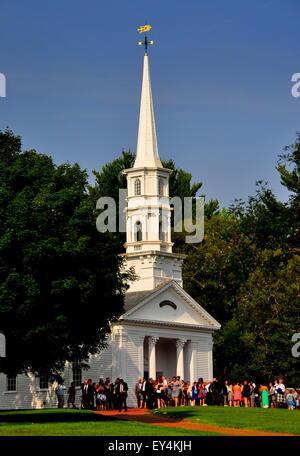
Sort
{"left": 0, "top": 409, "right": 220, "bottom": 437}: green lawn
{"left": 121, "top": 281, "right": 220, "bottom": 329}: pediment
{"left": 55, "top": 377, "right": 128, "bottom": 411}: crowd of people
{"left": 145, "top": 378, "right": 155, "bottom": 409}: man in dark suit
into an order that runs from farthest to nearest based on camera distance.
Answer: {"left": 121, "top": 281, "right": 220, "bottom": 329}: pediment, {"left": 145, "top": 378, "right": 155, "bottom": 409}: man in dark suit, {"left": 55, "top": 377, "right": 128, "bottom": 411}: crowd of people, {"left": 0, "top": 409, "right": 220, "bottom": 437}: green lawn

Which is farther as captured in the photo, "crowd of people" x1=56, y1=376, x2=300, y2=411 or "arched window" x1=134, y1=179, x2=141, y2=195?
"arched window" x1=134, y1=179, x2=141, y2=195

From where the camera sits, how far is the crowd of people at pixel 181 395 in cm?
5112

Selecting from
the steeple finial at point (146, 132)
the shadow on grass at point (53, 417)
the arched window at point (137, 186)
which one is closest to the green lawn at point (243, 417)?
the shadow on grass at point (53, 417)

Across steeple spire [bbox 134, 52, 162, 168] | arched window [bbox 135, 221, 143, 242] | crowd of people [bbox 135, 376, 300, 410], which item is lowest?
crowd of people [bbox 135, 376, 300, 410]

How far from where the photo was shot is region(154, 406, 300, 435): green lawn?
36.8 metres

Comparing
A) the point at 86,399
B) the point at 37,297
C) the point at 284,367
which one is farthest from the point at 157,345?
the point at 37,297

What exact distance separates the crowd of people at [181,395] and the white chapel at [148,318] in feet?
11.9

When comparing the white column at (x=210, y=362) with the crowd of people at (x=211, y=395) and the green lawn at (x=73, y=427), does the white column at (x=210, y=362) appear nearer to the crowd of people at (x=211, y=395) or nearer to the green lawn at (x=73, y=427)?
the crowd of people at (x=211, y=395)

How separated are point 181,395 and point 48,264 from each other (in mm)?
18941

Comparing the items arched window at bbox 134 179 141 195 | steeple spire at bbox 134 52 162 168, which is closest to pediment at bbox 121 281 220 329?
arched window at bbox 134 179 141 195

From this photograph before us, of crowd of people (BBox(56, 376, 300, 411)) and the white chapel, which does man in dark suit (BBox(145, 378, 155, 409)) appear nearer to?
crowd of people (BBox(56, 376, 300, 411))

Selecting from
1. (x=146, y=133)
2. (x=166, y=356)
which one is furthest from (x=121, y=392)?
(x=146, y=133)

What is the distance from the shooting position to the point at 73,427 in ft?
110
